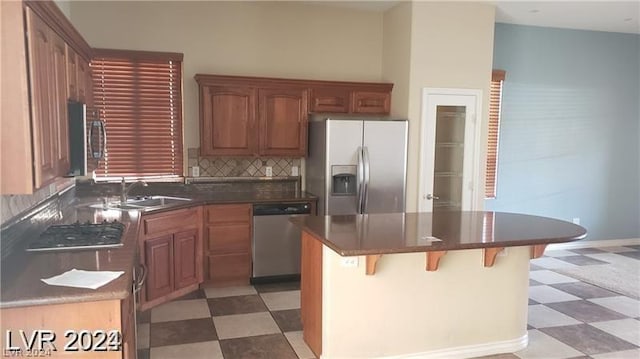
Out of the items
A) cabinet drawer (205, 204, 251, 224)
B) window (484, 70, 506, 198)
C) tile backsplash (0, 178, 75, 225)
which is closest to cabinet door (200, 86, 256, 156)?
cabinet drawer (205, 204, 251, 224)

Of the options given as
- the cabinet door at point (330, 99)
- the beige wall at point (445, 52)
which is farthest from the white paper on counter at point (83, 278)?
the beige wall at point (445, 52)

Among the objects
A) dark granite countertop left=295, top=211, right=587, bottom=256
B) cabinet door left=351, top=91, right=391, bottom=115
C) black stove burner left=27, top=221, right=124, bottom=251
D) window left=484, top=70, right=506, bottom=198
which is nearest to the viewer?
black stove burner left=27, top=221, right=124, bottom=251

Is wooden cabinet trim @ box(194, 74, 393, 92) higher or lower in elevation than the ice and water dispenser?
higher

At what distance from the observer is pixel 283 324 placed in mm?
3750

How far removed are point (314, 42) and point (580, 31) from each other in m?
3.63

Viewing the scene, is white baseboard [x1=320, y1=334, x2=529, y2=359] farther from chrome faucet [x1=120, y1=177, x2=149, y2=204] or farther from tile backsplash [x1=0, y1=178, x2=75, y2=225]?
chrome faucet [x1=120, y1=177, x2=149, y2=204]

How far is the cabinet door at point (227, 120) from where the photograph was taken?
4660mm

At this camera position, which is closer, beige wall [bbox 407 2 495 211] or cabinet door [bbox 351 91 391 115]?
beige wall [bbox 407 2 495 211]

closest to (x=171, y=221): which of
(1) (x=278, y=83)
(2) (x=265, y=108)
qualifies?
(2) (x=265, y=108)

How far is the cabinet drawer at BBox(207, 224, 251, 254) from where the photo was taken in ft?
15.0

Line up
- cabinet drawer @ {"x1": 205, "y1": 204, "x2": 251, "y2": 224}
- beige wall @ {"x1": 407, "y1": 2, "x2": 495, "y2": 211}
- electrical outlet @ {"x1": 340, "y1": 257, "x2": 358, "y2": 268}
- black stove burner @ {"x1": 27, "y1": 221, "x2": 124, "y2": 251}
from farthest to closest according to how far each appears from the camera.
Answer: beige wall @ {"x1": 407, "y1": 2, "x2": 495, "y2": 211} → cabinet drawer @ {"x1": 205, "y1": 204, "x2": 251, "y2": 224} → electrical outlet @ {"x1": 340, "y1": 257, "x2": 358, "y2": 268} → black stove burner @ {"x1": 27, "y1": 221, "x2": 124, "y2": 251}

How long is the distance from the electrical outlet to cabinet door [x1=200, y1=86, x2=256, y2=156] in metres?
2.24

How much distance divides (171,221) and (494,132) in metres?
4.11

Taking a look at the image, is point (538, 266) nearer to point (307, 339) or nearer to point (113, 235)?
point (307, 339)
